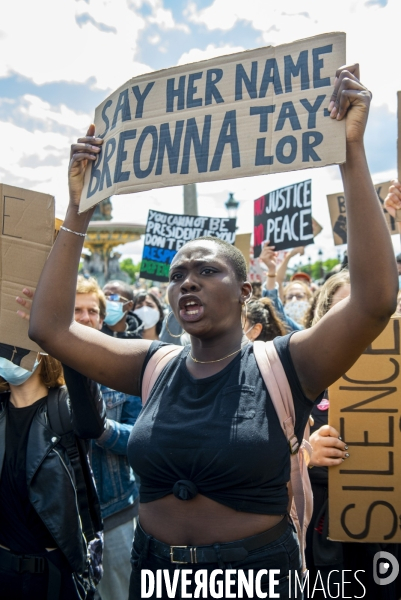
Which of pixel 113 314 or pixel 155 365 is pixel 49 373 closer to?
pixel 155 365

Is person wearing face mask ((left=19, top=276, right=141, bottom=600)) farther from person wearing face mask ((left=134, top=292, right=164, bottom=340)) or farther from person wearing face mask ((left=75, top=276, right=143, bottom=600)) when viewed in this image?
person wearing face mask ((left=134, top=292, right=164, bottom=340))

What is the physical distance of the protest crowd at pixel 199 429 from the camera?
173 centimetres

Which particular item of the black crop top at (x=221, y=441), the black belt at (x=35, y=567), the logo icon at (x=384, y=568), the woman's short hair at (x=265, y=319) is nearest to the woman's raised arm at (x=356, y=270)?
the black crop top at (x=221, y=441)

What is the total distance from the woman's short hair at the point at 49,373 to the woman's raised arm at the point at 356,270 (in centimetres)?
139

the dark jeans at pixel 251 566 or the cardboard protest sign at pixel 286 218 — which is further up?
the cardboard protest sign at pixel 286 218

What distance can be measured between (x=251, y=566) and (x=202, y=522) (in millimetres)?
197

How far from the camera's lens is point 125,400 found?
3.34 metres

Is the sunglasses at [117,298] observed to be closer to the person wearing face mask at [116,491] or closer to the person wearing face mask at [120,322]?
the person wearing face mask at [120,322]

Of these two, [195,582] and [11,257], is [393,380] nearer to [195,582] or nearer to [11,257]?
[195,582]

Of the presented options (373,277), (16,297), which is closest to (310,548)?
(373,277)

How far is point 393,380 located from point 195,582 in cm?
137

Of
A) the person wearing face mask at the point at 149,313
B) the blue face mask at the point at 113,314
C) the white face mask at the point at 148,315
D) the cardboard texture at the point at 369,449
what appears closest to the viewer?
the cardboard texture at the point at 369,449

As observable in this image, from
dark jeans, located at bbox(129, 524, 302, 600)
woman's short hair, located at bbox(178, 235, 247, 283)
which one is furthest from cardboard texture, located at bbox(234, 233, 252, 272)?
dark jeans, located at bbox(129, 524, 302, 600)

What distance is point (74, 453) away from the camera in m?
2.54
